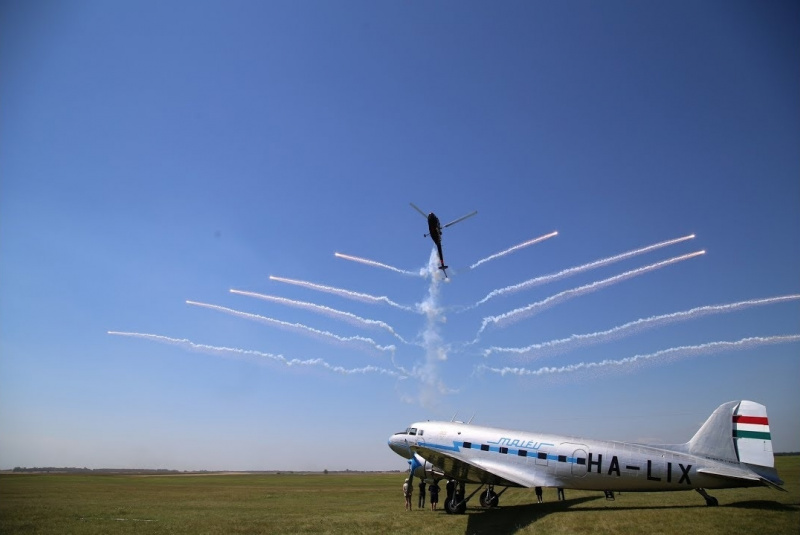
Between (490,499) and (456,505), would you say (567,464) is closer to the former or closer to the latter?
(490,499)

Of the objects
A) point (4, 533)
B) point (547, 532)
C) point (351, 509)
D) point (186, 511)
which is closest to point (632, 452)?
point (547, 532)

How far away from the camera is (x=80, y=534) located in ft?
61.3

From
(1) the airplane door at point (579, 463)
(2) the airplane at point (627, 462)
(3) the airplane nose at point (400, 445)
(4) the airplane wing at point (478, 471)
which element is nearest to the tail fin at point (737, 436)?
(2) the airplane at point (627, 462)

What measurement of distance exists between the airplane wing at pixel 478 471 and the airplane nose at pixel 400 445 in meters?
5.63

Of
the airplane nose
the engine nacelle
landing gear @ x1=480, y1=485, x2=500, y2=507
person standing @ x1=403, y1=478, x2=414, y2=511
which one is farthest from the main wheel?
the airplane nose

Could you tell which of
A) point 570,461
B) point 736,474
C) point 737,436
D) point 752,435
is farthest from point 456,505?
point 752,435

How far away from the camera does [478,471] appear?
24.2m

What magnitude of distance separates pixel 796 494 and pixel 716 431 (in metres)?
6.94

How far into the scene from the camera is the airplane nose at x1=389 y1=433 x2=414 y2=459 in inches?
1266

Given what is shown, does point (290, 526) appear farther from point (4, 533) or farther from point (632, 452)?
point (632, 452)

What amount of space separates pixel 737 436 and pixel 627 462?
19.0 feet

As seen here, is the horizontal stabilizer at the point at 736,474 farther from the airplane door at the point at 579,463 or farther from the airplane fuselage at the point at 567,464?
the airplane door at the point at 579,463

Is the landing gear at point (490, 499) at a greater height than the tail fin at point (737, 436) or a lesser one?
lesser

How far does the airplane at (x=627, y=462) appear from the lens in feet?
77.4
